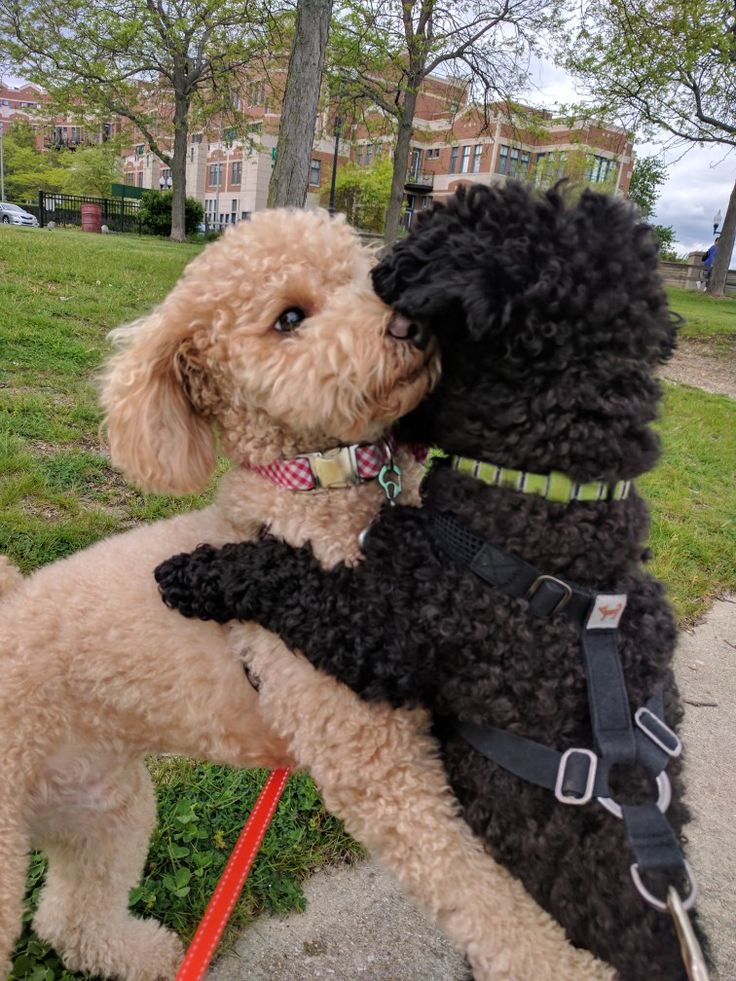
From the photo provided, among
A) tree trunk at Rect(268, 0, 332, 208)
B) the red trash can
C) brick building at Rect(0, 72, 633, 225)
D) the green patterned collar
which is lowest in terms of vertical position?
the green patterned collar

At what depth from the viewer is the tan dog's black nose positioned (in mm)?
1395

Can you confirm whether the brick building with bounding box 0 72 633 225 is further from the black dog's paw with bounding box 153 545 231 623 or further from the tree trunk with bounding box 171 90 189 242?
the tree trunk with bounding box 171 90 189 242

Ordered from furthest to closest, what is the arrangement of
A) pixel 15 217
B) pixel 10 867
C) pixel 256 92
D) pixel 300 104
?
pixel 15 217 → pixel 256 92 → pixel 300 104 → pixel 10 867

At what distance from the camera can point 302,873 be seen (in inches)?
86.9

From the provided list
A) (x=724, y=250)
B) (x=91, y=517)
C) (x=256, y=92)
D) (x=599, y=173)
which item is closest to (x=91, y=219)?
(x=256, y=92)

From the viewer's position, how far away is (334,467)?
1571 mm

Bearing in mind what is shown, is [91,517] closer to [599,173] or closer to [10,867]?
[10,867]

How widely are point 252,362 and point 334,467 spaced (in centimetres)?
30

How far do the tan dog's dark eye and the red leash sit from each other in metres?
1.06

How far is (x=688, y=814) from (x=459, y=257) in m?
1.13

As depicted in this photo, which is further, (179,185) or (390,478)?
(179,185)

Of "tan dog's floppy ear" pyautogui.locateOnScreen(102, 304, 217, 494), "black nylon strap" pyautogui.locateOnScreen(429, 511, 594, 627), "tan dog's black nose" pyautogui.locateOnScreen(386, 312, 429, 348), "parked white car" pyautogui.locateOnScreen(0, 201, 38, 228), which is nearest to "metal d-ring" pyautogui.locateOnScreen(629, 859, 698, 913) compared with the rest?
"black nylon strap" pyautogui.locateOnScreen(429, 511, 594, 627)

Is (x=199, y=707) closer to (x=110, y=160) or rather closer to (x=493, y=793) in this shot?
(x=493, y=793)

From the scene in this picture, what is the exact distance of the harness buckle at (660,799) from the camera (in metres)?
1.21
